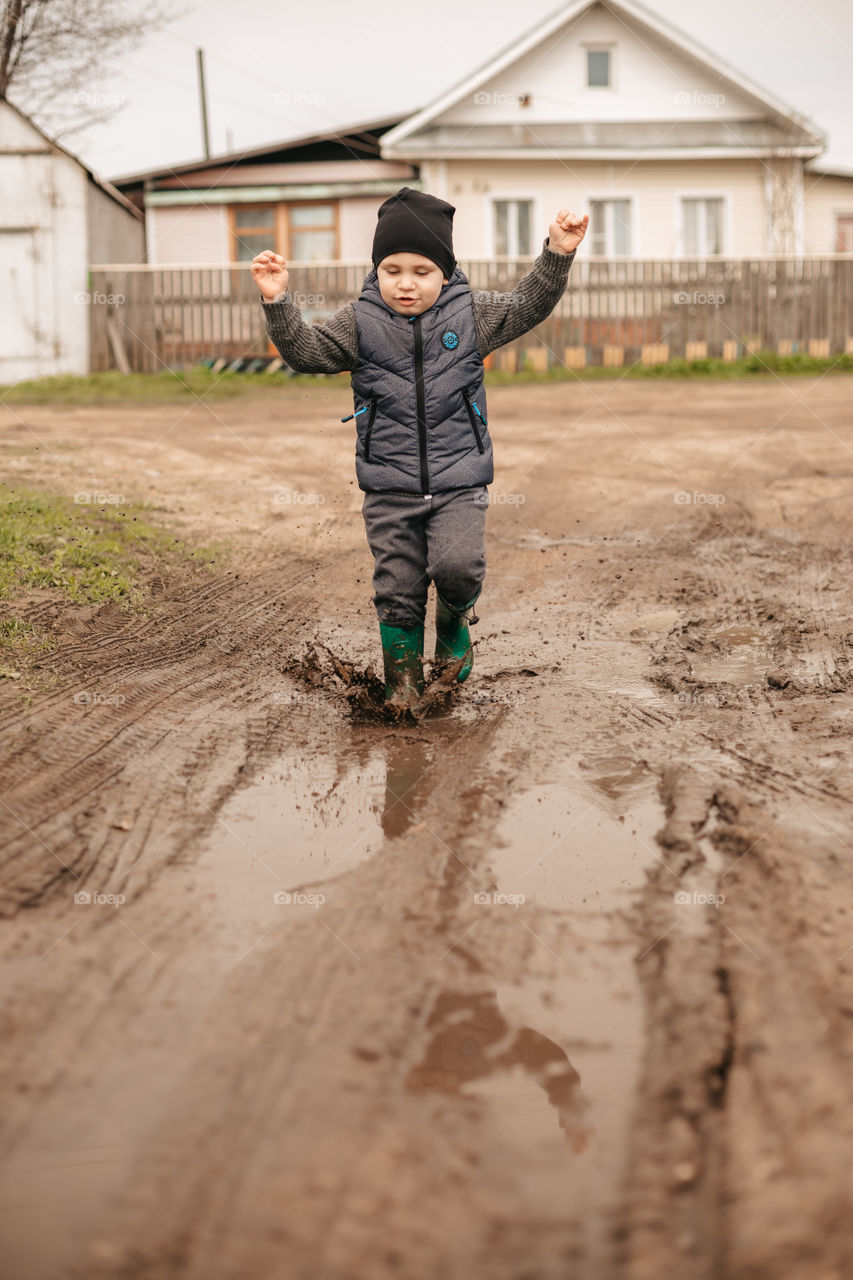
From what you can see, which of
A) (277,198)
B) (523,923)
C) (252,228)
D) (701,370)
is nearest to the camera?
(523,923)

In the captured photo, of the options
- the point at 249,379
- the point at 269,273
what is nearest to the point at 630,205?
the point at 249,379

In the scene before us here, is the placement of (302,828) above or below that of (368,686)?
below

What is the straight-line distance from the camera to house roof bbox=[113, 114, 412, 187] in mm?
21969

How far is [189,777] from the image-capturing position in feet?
12.0

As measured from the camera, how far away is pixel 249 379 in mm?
16703
